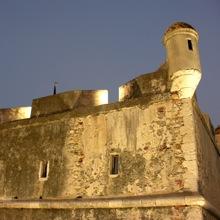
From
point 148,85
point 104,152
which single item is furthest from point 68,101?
point 148,85

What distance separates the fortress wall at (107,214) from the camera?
20.5ft

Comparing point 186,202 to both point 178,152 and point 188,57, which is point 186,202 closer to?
point 178,152

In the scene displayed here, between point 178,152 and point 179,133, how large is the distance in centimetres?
43

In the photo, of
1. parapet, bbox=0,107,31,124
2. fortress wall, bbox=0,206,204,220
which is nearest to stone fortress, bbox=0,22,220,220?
fortress wall, bbox=0,206,204,220

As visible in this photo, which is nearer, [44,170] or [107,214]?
[107,214]

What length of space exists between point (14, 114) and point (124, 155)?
4.77 metres

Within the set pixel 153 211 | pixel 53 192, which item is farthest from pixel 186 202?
pixel 53 192

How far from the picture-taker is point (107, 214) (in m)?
7.05

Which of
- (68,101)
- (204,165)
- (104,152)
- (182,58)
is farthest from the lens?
(68,101)

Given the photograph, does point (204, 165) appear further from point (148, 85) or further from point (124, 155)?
point (148, 85)

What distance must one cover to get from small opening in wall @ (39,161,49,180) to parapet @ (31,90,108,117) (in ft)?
5.07

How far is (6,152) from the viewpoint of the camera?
9531 mm

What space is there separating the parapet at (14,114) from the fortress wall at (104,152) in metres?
0.80

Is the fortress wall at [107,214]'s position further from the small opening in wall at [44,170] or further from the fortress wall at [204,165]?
the small opening in wall at [44,170]
